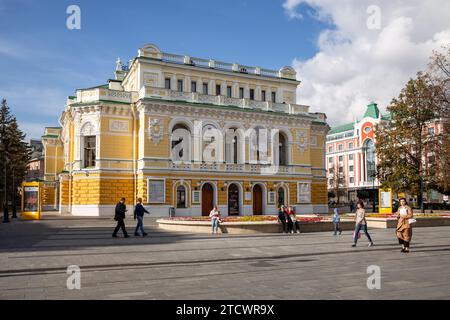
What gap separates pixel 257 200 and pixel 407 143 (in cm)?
1627

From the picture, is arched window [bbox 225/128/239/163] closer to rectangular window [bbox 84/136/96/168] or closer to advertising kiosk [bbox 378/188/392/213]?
rectangular window [bbox 84/136/96/168]

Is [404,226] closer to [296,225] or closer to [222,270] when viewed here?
[222,270]

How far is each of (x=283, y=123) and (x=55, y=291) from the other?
4119 cm

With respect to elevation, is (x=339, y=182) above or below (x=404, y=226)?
above

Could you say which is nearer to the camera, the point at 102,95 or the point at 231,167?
the point at 102,95

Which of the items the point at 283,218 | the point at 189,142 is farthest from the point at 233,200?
the point at 283,218

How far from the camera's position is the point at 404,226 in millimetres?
15703

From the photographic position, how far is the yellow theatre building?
4175 centimetres

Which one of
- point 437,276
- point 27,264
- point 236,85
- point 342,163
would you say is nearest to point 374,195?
point 236,85

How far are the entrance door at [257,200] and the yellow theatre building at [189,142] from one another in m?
0.11

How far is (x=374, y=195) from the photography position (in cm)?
4353

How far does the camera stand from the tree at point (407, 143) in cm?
3834

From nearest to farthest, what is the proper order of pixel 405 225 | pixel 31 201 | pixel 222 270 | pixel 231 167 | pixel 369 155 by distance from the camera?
pixel 222 270 → pixel 405 225 → pixel 31 201 → pixel 231 167 → pixel 369 155

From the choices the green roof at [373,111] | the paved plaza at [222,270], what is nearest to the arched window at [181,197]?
the paved plaza at [222,270]
